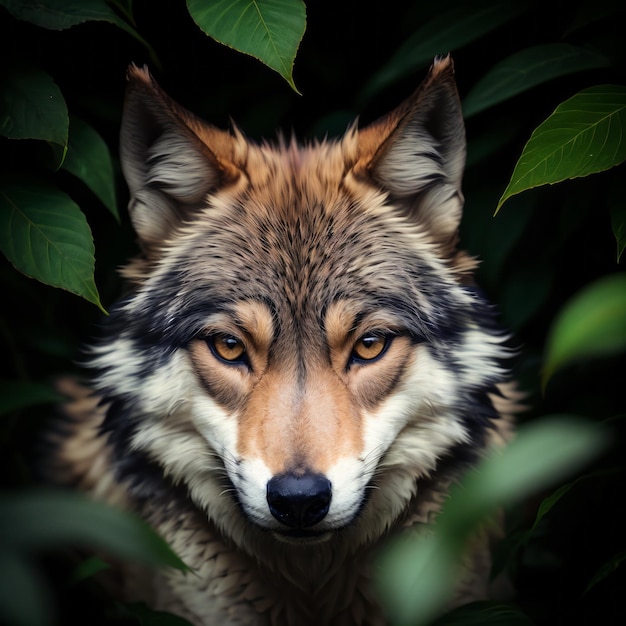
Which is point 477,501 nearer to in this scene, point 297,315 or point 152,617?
point 297,315

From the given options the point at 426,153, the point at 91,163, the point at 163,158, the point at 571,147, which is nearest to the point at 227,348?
the point at 163,158

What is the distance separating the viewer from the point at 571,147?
7.55ft

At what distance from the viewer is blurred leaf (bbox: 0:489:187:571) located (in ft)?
3.69

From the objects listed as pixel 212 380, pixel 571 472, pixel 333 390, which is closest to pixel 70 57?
pixel 212 380

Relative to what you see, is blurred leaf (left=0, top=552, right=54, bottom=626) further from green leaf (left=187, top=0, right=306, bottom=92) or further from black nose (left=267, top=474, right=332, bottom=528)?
green leaf (left=187, top=0, right=306, bottom=92)

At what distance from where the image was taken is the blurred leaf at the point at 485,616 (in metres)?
2.15

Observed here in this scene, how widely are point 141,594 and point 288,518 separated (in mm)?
1155

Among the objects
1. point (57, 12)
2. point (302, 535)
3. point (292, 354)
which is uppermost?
point (57, 12)

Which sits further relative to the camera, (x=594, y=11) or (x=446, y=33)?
(x=446, y=33)

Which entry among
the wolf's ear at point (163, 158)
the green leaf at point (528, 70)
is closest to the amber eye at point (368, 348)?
the wolf's ear at point (163, 158)

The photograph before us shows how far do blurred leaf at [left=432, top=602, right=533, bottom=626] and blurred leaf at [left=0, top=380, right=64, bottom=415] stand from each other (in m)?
1.58

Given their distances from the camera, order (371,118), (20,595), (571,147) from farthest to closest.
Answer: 1. (371,118)
2. (571,147)
3. (20,595)

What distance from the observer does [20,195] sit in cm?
256

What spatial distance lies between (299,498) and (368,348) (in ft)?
2.05
